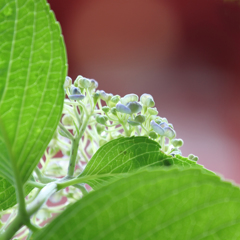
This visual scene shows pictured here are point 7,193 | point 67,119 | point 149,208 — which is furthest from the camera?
point 67,119

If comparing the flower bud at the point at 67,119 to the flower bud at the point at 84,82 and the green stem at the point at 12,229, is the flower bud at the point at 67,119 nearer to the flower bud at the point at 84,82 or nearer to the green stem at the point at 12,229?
the flower bud at the point at 84,82

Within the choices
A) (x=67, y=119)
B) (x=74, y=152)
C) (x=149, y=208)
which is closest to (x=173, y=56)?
(x=67, y=119)

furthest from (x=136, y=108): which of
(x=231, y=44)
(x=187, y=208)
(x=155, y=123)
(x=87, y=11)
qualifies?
(x=231, y=44)

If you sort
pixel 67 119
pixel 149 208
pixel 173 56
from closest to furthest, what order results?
1. pixel 149 208
2. pixel 67 119
3. pixel 173 56

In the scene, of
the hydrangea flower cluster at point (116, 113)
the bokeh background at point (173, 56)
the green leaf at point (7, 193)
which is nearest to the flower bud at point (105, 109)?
the hydrangea flower cluster at point (116, 113)

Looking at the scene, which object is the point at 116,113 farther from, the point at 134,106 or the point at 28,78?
the point at 28,78

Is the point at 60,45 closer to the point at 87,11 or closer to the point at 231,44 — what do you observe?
the point at 87,11
